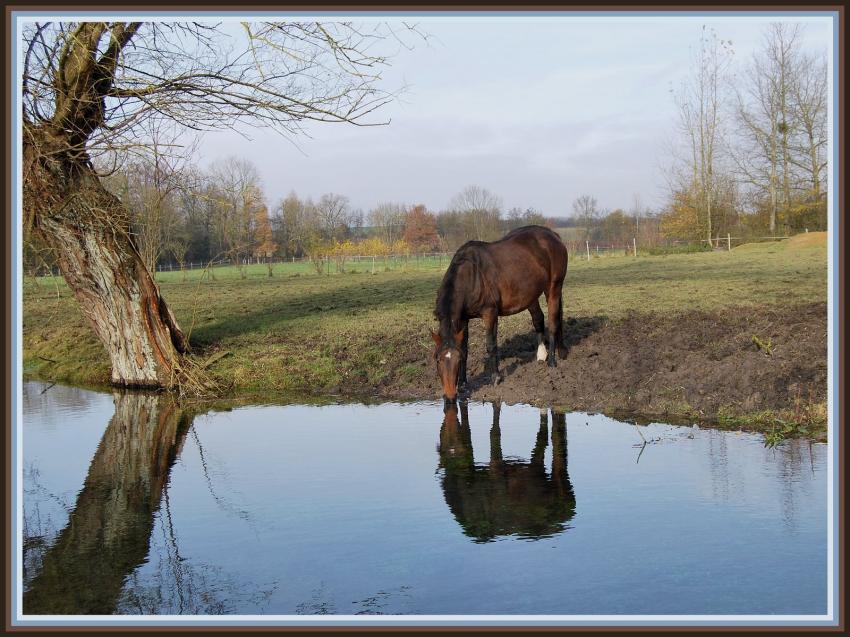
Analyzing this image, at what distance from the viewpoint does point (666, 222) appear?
53.9m

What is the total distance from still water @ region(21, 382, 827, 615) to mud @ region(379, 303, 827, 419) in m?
0.81

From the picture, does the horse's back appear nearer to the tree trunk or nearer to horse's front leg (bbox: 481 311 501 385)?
horse's front leg (bbox: 481 311 501 385)

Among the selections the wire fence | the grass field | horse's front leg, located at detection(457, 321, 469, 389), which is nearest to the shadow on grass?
the grass field

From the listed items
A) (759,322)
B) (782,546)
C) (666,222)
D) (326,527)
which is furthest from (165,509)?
(666,222)

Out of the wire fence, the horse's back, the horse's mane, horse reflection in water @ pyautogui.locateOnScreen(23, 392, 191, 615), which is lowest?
horse reflection in water @ pyautogui.locateOnScreen(23, 392, 191, 615)

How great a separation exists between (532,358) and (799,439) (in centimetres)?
484

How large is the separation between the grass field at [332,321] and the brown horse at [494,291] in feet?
5.07

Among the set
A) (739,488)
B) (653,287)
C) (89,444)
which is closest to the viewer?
(739,488)

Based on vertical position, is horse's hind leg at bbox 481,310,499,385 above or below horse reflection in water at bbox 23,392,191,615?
above

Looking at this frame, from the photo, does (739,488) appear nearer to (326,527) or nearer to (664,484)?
(664,484)

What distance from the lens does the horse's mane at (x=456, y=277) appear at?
34.6 ft

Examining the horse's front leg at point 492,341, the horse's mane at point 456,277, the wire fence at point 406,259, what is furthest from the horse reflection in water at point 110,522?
the wire fence at point 406,259

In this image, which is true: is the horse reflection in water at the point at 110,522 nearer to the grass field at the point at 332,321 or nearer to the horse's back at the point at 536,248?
the grass field at the point at 332,321

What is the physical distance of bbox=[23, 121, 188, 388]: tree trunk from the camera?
11.0 meters
